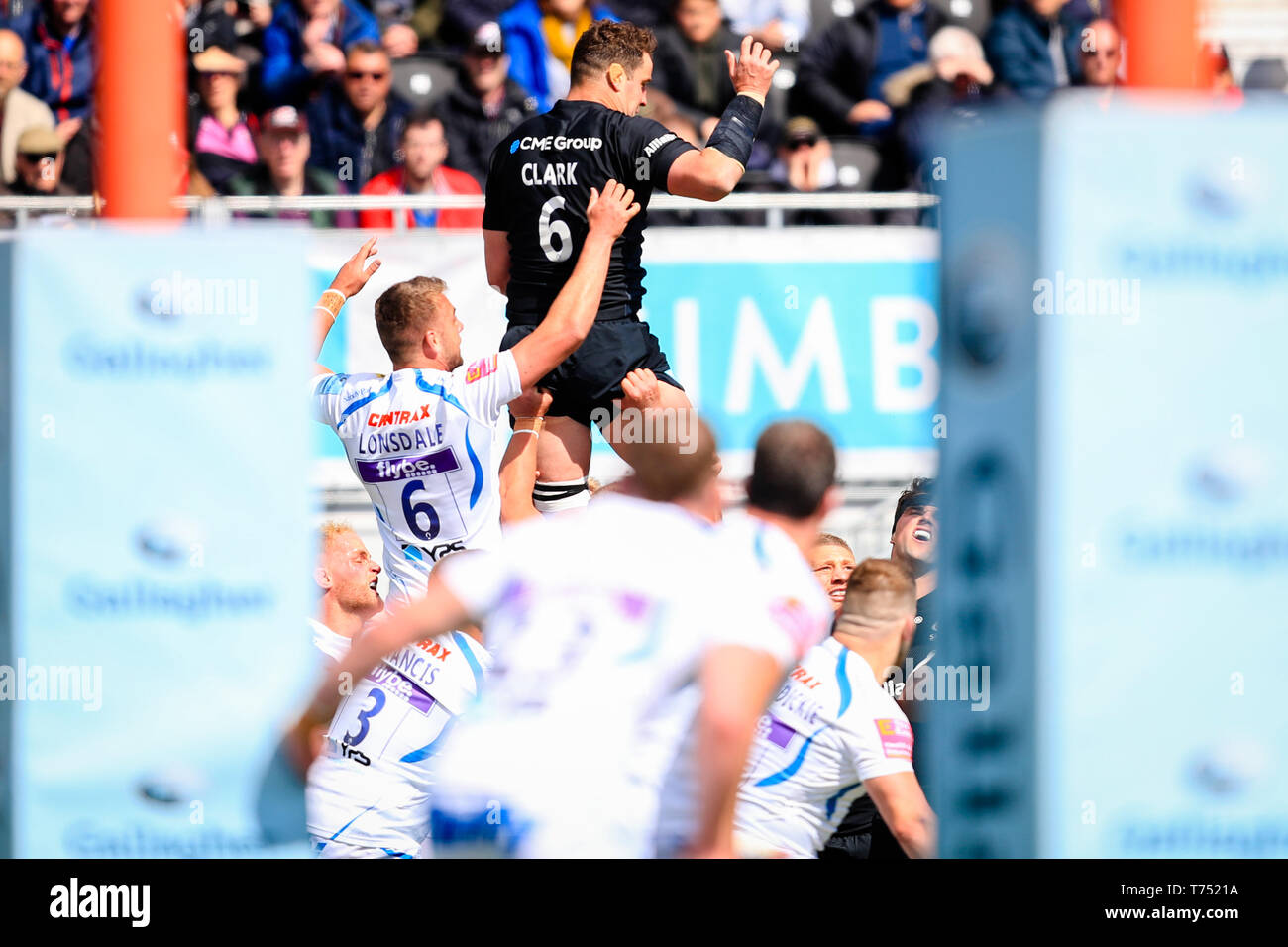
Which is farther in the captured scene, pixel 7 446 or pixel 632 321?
pixel 632 321

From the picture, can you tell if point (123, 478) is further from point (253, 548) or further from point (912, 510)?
point (912, 510)

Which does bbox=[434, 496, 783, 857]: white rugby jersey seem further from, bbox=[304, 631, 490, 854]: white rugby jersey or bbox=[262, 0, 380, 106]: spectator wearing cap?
bbox=[262, 0, 380, 106]: spectator wearing cap

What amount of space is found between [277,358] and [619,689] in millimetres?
982

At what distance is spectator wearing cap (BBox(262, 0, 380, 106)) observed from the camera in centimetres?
959

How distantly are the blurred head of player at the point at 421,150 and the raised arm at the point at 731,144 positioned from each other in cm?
385

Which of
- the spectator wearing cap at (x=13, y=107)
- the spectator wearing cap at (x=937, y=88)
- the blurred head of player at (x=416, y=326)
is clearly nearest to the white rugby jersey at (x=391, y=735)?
the blurred head of player at (x=416, y=326)

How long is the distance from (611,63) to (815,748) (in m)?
2.39

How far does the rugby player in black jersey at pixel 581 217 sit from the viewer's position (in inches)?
212

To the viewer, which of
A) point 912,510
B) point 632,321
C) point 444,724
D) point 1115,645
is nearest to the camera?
point 1115,645

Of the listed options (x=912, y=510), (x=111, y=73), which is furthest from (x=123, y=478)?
(x=912, y=510)

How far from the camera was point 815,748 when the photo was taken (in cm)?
487

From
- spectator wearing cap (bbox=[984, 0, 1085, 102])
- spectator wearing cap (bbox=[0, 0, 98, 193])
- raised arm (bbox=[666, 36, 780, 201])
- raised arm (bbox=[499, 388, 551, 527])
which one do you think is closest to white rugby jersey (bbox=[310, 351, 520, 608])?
raised arm (bbox=[499, 388, 551, 527])

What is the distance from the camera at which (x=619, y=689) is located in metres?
3.38
